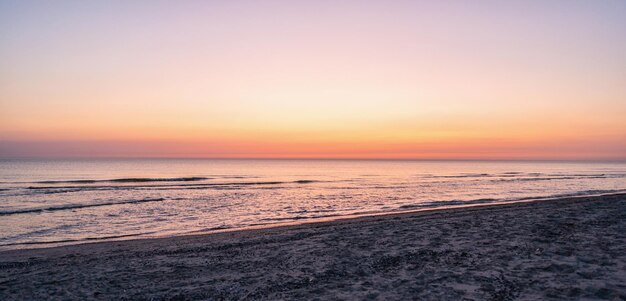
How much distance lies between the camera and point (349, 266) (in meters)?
9.16

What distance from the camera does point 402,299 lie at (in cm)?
680

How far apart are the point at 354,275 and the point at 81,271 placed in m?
6.90

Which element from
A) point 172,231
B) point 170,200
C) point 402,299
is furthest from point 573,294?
point 170,200

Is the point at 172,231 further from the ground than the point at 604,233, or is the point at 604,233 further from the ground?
the point at 604,233

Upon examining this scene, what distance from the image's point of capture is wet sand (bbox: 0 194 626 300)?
730 centimetres

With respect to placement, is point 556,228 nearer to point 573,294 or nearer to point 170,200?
point 573,294

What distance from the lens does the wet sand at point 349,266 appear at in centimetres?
730

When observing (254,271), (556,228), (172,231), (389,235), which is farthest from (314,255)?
(172,231)

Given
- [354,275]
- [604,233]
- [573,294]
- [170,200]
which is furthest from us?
[170,200]

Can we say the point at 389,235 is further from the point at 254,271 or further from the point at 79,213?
the point at 79,213

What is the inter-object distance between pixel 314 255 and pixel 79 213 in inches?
746

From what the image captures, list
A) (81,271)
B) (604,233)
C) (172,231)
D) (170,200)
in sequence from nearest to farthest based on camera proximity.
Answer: (81,271) < (604,233) < (172,231) < (170,200)

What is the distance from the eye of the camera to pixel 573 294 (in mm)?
6668

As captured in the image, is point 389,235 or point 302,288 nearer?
point 302,288
